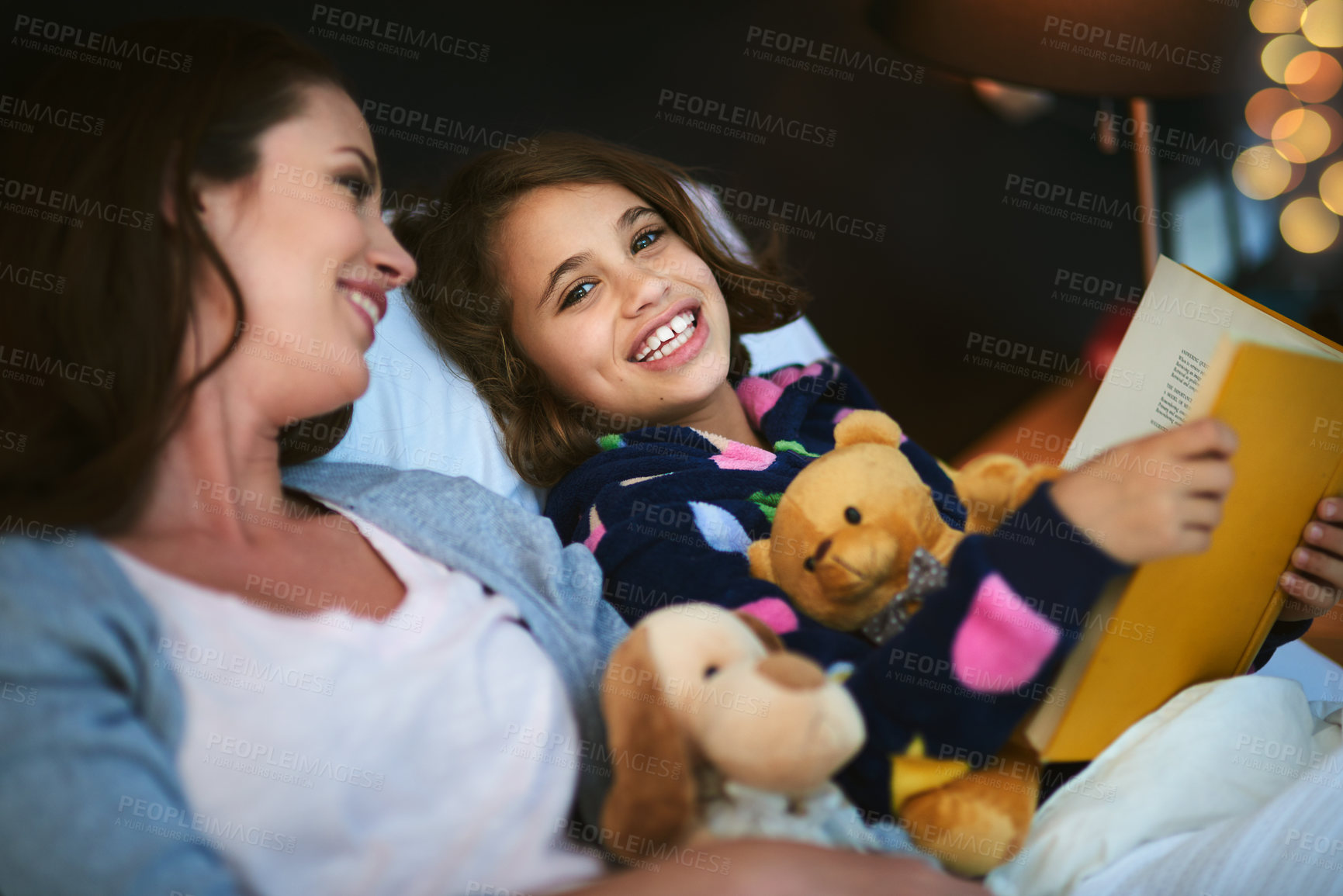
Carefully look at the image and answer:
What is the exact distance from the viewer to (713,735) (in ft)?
1.95

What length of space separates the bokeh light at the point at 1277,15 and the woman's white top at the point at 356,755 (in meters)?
1.86

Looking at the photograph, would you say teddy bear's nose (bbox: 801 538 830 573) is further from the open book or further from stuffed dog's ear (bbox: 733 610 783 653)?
the open book

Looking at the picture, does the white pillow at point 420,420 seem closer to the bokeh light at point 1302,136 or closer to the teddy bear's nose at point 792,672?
the teddy bear's nose at point 792,672

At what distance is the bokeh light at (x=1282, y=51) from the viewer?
1.76 meters

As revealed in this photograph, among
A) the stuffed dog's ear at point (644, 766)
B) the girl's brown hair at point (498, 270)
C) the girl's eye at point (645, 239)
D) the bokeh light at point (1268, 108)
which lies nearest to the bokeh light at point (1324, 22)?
the bokeh light at point (1268, 108)

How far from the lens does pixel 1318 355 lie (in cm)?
78

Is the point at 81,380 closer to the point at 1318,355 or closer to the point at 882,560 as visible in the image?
the point at 882,560

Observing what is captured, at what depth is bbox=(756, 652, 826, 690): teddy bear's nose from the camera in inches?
23.2

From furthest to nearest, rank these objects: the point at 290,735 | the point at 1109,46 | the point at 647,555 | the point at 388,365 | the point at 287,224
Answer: the point at 1109,46, the point at 388,365, the point at 647,555, the point at 287,224, the point at 290,735

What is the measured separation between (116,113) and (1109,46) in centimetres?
148

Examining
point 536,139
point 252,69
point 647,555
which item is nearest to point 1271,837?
point 647,555

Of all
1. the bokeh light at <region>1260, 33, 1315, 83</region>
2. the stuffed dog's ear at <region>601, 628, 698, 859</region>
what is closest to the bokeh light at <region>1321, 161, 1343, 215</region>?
the bokeh light at <region>1260, 33, 1315, 83</region>

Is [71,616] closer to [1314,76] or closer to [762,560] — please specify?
[762,560]

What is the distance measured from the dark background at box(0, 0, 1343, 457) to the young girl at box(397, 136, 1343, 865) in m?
0.42
